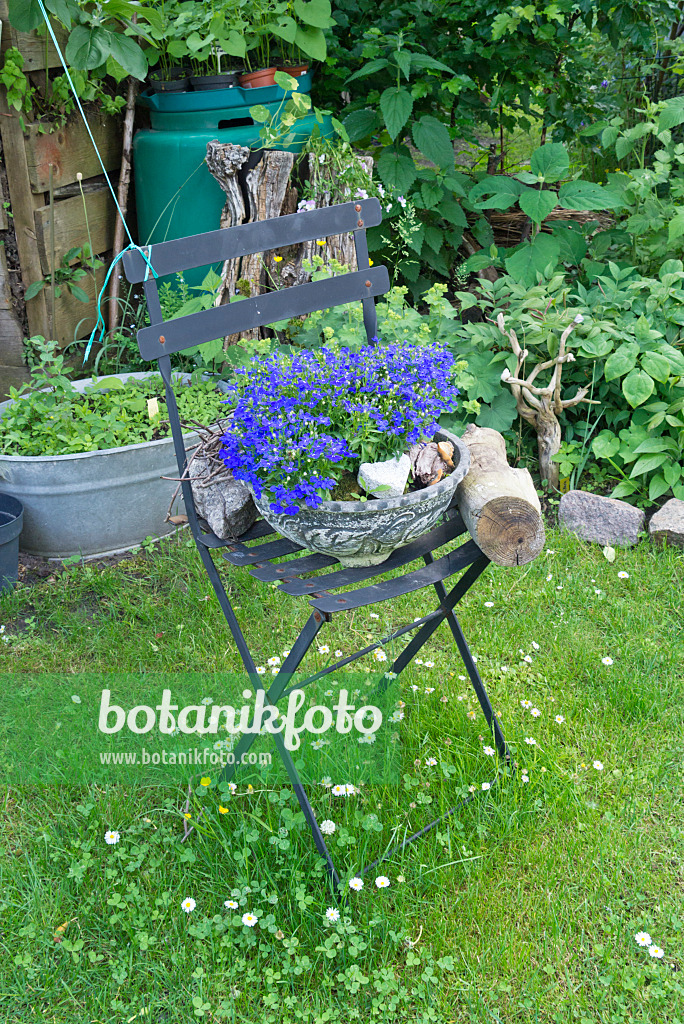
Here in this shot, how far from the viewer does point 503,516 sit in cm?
189

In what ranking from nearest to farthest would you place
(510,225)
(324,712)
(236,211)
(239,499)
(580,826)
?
(239,499) < (580,826) < (324,712) < (236,211) < (510,225)

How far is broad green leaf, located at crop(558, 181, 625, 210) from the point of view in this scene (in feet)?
12.6

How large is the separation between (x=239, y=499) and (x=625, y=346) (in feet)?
6.99

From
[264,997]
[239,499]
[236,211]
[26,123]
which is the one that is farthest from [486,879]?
[26,123]

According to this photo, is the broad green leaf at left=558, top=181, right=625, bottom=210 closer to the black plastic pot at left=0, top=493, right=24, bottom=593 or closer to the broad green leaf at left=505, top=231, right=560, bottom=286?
the broad green leaf at left=505, top=231, right=560, bottom=286

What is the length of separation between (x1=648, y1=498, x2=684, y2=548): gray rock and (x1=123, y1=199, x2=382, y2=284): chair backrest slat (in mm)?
1769

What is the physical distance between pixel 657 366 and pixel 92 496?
7.53 ft

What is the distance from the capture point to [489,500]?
1.89 metres

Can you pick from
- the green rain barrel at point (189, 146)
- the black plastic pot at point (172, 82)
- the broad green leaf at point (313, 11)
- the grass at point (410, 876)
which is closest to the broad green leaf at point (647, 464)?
the grass at point (410, 876)

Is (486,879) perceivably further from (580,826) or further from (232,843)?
(232,843)

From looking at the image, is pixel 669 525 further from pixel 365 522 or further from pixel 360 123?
pixel 360 123

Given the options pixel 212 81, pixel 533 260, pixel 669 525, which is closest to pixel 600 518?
pixel 669 525

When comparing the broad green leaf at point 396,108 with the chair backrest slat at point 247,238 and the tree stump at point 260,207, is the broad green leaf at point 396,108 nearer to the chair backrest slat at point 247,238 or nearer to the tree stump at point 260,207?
the tree stump at point 260,207

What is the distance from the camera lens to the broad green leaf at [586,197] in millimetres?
3834
